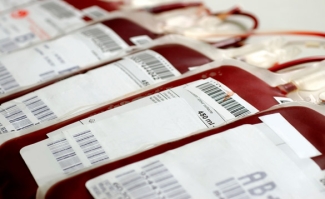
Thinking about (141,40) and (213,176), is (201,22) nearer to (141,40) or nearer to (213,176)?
(141,40)

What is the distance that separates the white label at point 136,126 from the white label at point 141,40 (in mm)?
196

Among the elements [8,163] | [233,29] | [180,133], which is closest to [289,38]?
[233,29]

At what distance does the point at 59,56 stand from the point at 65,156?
238 mm

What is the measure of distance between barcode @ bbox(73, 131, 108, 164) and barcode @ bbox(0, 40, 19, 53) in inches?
13.1

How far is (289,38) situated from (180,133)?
0.39 m

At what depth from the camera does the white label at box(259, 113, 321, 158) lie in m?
0.48

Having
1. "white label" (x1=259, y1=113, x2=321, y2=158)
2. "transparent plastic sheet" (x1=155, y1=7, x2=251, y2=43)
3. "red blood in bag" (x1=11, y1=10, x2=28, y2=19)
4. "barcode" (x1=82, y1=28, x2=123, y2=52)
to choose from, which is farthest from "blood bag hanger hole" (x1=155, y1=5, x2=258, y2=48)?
"white label" (x1=259, y1=113, x2=321, y2=158)

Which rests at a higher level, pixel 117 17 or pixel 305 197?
pixel 117 17

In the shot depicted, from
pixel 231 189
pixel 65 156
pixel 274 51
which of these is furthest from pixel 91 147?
pixel 274 51

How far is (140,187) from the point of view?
0.45 metres

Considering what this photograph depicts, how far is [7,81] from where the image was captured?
2.19ft

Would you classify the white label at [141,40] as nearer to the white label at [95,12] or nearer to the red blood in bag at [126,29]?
the red blood in bag at [126,29]

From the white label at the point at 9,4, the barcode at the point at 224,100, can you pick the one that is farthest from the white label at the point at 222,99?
the white label at the point at 9,4

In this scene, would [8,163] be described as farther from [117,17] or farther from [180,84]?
[117,17]
